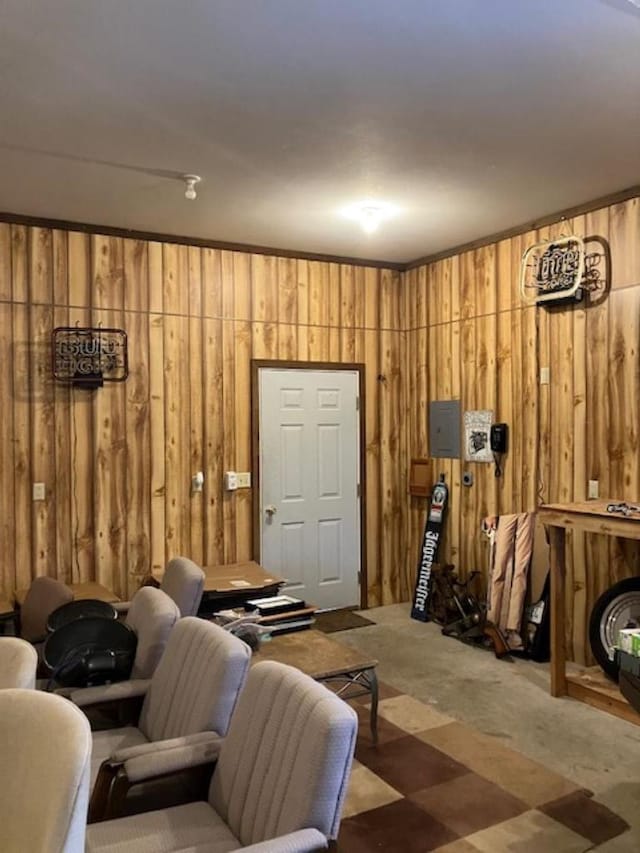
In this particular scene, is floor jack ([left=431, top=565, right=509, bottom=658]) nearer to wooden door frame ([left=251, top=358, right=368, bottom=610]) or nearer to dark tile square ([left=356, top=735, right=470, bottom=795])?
wooden door frame ([left=251, top=358, right=368, bottom=610])

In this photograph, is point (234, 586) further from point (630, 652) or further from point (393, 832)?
point (630, 652)

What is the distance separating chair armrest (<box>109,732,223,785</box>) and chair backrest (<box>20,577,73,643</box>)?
190cm

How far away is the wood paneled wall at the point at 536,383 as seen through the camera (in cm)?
413

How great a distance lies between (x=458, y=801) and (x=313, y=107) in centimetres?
293

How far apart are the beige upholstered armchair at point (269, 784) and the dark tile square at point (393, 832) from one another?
728 mm

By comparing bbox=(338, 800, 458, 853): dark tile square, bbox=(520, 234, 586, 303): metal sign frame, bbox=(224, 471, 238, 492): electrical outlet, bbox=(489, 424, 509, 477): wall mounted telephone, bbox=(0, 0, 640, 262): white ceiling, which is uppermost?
bbox=(0, 0, 640, 262): white ceiling

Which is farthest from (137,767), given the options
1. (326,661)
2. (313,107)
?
(313,107)

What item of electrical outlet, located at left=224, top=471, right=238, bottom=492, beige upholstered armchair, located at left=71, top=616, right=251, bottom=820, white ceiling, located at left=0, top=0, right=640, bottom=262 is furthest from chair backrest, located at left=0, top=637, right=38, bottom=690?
electrical outlet, located at left=224, top=471, right=238, bottom=492

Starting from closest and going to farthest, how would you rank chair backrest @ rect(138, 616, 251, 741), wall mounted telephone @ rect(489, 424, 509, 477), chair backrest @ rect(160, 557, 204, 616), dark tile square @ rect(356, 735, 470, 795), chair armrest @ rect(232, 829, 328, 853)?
chair armrest @ rect(232, 829, 328, 853)
chair backrest @ rect(138, 616, 251, 741)
dark tile square @ rect(356, 735, 470, 795)
chair backrest @ rect(160, 557, 204, 616)
wall mounted telephone @ rect(489, 424, 509, 477)

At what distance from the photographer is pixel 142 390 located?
4.84 metres

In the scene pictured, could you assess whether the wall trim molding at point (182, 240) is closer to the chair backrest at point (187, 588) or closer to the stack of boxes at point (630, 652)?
the chair backrest at point (187, 588)

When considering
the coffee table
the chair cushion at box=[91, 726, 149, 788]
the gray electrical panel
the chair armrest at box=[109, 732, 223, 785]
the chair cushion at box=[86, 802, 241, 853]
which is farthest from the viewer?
the gray electrical panel

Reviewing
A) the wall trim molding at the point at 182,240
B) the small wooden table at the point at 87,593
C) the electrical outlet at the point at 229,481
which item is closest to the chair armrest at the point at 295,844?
the small wooden table at the point at 87,593

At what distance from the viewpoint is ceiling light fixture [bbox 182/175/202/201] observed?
3711 mm
